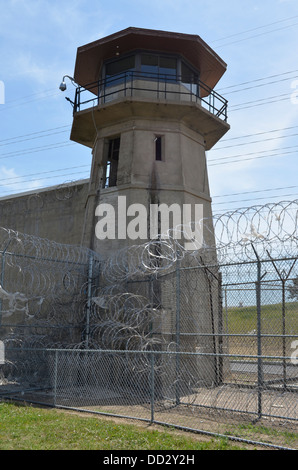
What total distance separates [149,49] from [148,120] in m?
2.50

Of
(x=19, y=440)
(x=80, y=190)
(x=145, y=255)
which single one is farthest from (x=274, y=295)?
(x=80, y=190)

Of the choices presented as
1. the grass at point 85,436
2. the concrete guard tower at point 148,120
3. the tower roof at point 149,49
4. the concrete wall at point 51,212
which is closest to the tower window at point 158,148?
the concrete guard tower at point 148,120

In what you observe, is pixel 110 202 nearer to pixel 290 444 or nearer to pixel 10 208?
pixel 10 208

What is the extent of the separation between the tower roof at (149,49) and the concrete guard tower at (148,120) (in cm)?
3

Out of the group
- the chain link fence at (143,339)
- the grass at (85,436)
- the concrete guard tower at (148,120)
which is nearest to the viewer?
the grass at (85,436)

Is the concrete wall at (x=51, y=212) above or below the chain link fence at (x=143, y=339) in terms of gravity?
above

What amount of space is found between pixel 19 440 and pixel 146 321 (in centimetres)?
560

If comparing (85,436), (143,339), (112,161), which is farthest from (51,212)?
(85,436)

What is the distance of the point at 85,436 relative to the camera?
658 cm

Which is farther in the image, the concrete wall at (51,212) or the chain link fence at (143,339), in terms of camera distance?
the concrete wall at (51,212)

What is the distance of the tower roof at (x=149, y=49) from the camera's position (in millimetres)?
14789

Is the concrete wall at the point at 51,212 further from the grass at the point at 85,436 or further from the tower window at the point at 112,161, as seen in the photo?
the grass at the point at 85,436

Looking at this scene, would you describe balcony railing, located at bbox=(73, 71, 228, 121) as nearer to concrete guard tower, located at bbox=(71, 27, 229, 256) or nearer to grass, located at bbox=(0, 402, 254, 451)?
concrete guard tower, located at bbox=(71, 27, 229, 256)

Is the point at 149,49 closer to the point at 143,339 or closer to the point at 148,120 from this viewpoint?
the point at 148,120
